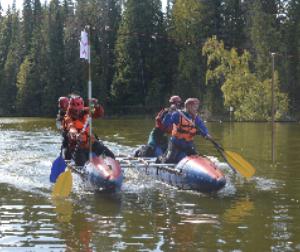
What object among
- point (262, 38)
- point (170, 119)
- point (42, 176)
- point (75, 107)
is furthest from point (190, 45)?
point (170, 119)

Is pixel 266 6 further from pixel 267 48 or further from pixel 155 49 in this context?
pixel 155 49

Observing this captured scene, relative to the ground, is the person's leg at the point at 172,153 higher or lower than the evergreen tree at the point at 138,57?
lower

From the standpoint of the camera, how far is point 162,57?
2518 inches

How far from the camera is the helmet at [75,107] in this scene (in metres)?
13.7

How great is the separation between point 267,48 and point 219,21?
9612 millimetres

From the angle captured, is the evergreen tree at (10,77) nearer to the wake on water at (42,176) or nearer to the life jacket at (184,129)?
the wake on water at (42,176)

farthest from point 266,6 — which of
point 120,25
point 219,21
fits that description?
point 120,25

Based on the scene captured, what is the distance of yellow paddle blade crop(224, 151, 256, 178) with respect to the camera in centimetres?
1290

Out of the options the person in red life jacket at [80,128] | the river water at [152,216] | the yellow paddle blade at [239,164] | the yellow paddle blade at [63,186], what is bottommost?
the river water at [152,216]

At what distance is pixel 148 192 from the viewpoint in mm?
12281

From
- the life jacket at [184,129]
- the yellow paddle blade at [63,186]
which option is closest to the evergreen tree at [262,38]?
the life jacket at [184,129]

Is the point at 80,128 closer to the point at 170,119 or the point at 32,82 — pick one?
the point at 170,119

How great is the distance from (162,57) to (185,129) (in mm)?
51729

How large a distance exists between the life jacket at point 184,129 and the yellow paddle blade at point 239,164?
0.92 metres
